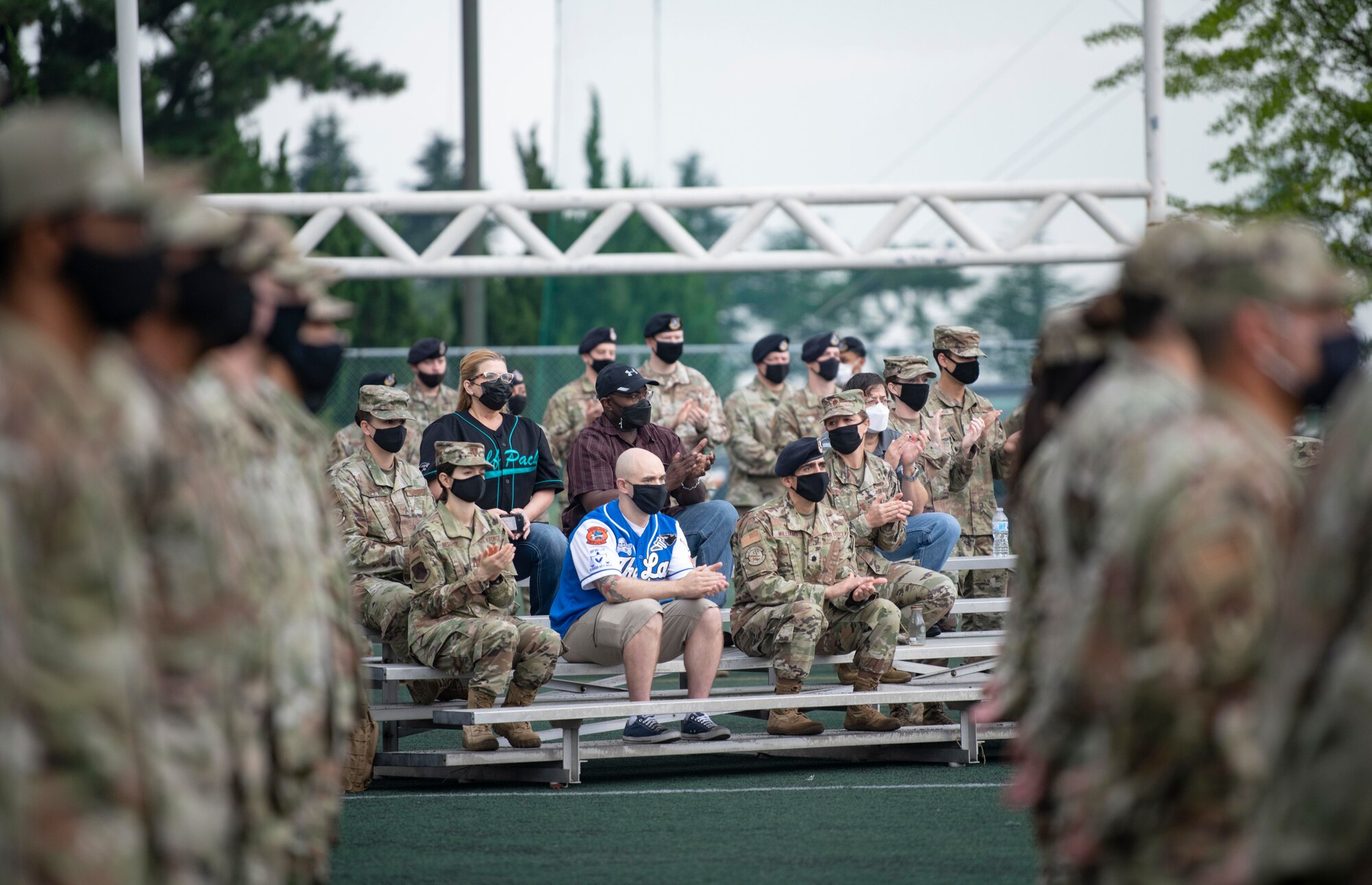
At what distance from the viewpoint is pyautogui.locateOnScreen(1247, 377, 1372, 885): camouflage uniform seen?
8.78 feet

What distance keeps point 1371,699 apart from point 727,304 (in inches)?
1331

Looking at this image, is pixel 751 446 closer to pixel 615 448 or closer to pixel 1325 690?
pixel 615 448

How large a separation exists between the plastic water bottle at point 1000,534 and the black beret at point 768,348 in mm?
1915

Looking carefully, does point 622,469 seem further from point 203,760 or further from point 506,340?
point 506,340

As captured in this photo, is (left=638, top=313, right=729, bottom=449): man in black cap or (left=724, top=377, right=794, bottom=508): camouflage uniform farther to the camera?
(left=724, top=377, right=794, bottom=508): camouflage uniform

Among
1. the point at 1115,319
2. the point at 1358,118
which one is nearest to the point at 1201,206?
the point at 1358,118

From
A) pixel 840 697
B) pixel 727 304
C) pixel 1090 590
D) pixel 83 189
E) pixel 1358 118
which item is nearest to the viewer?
pixel 83 189

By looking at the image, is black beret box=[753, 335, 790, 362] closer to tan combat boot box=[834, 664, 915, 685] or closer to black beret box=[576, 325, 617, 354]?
black beret box=[576, 325, 617, 354]

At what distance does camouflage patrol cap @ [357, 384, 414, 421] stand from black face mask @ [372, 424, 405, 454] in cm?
5

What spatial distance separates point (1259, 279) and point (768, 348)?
8.92 meters

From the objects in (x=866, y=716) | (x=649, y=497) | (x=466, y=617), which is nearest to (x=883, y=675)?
(x=866, y=716)

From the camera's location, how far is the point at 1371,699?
2666mm

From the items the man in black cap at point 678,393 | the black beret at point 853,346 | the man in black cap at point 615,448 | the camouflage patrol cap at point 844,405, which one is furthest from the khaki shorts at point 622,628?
the black beret at point 853,346

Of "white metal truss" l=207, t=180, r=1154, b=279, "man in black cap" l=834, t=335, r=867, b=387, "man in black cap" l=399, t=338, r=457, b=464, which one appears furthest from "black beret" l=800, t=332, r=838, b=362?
"man in black cap" l=399, t=338, r=457, b=464
